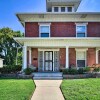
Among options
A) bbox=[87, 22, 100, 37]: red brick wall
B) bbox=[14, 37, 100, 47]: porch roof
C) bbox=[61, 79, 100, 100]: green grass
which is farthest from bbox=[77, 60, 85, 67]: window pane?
bbox=[61, 79, 100, 100]: green grass

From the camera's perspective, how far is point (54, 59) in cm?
2348

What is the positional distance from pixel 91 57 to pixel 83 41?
3.55 metres

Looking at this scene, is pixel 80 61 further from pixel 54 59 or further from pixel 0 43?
pixel 0 43

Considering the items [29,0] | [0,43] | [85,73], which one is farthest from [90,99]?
[0,43]

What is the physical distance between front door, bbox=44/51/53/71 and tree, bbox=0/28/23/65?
2875 cm

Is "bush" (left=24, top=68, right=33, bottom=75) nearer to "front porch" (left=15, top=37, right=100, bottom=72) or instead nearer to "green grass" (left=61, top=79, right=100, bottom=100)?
"front porch" (left=15, top=37, right=100, bottom=72)

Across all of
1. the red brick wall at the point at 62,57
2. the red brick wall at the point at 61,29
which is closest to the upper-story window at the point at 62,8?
the red brick wall at the point at 61,29

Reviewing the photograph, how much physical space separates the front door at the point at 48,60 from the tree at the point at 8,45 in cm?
2875

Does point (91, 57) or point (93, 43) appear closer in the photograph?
point (93, 43)

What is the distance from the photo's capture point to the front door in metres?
23.4

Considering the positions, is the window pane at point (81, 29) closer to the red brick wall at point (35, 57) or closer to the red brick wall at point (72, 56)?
the red brick wall at point (72, 56)

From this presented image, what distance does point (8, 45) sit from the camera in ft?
175

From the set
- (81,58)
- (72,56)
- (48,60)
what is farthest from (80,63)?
(48,60)

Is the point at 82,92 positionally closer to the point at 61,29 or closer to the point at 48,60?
the point at 48,60
